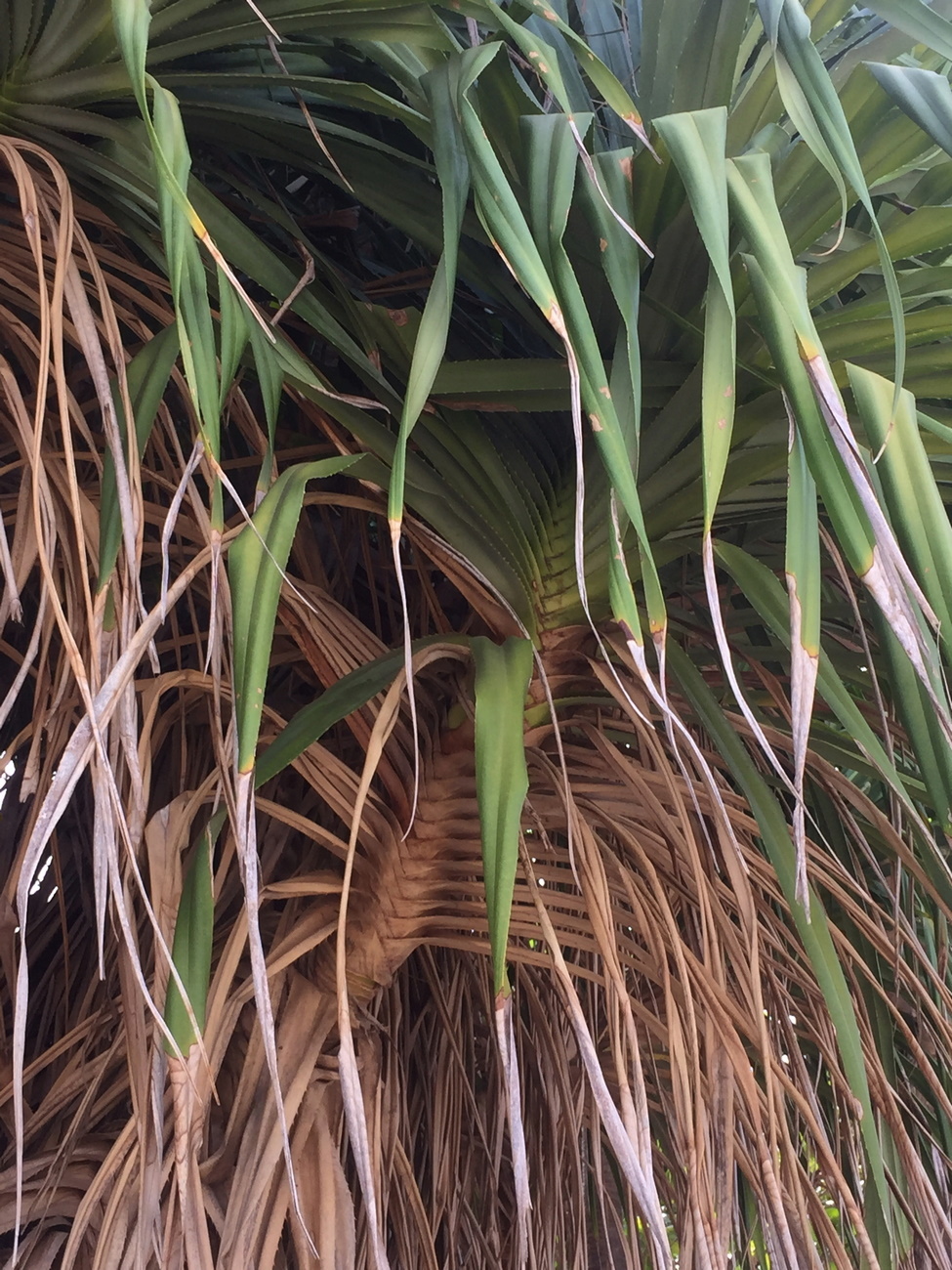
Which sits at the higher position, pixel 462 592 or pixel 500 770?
pixel 462 592

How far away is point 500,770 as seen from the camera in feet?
1.38

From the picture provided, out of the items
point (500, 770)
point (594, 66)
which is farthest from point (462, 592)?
point (594, 66)

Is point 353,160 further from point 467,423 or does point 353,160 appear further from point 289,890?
point 289,890

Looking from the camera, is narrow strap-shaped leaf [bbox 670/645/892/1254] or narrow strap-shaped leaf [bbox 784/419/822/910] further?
narrow strap-shaped leaf [bbox 670/645/892/1254]

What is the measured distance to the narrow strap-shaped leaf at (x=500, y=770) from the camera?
1.25 feet

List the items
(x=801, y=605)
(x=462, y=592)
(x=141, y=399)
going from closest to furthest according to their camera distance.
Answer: (x=801, y=605)
(x=141, y=399)
(x=462, y=592)

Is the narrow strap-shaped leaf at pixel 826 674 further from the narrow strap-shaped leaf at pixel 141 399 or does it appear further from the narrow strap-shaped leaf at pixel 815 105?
the narrow strap-shaped leaf at pixel 141 399

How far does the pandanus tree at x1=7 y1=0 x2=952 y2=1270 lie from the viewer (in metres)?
0.37

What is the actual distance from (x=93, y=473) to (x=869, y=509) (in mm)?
482

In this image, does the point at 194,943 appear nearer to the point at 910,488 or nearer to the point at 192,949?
the point at 192,949

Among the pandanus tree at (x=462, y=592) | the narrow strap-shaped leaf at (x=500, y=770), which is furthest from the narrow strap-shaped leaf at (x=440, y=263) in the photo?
the narrow strap-shaped leaf at (x=500, y=770)

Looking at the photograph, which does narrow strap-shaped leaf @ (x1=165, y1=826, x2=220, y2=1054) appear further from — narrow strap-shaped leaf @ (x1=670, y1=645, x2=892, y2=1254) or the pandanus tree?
narrow strap-shaped leaf @ (x1=670, y1=645, x2=892, y2=1254)

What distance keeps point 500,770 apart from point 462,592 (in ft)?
0.51

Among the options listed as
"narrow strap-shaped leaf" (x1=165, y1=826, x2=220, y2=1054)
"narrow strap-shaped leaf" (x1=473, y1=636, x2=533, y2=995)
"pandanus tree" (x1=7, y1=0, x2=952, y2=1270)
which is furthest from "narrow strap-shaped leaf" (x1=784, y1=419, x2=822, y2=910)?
"narrow strap-shaped leaf" (x1=165, y1=826, x2=220, y2=1054)
